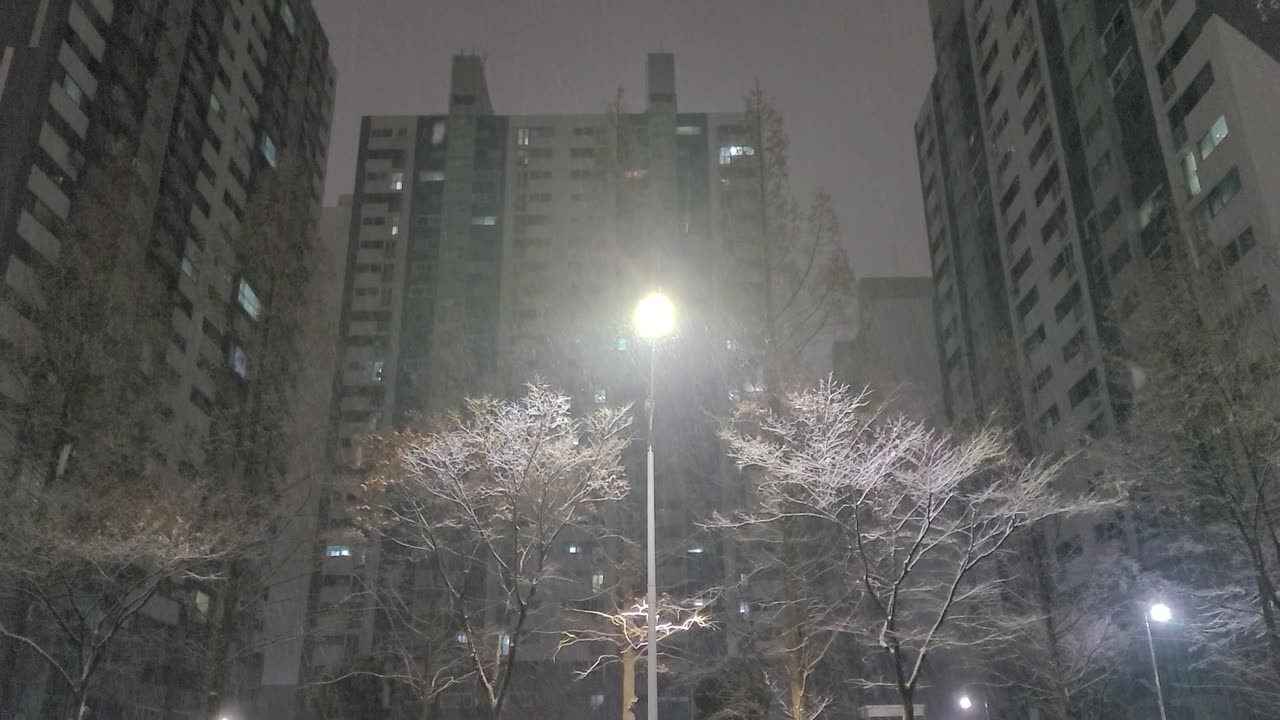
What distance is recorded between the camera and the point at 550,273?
102ft

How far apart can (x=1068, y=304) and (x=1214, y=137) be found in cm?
1303

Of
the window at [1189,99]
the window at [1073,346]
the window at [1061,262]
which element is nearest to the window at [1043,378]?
the window at [1073,346]

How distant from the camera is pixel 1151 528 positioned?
2586 cm

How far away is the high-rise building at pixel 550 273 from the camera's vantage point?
22094mm

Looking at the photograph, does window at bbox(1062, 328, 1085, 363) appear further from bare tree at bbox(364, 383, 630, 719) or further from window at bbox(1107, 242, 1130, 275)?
bare tree at bbox(364, 383, 630, 719)

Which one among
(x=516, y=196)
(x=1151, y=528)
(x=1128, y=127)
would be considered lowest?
(x=1151, y=528)

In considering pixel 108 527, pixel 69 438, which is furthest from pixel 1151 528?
pixel 69 438

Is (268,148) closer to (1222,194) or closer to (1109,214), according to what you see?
(1109,214)

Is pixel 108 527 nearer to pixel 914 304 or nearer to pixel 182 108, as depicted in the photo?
pixel 182 108

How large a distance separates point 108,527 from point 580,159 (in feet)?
167

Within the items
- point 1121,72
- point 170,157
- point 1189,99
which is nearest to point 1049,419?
point 1121,72

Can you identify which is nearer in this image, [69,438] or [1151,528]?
[69,438]

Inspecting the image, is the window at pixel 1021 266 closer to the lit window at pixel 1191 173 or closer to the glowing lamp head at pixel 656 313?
the lit window at pixel 1191 173

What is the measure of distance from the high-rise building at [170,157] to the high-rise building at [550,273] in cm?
628
